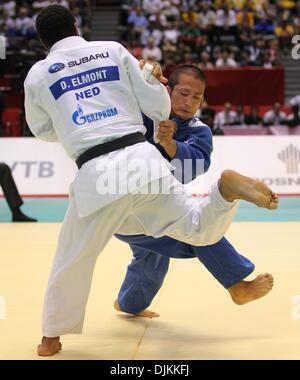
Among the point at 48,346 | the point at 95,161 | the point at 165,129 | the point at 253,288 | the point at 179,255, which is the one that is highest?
the point at 165,129

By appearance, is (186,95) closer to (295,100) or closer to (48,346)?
(48,346)

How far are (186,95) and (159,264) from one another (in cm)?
107

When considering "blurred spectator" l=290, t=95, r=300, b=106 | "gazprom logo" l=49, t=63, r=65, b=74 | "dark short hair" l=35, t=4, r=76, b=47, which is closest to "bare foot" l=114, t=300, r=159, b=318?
"gazprom logo" l=49, t=63, r=65, b=74

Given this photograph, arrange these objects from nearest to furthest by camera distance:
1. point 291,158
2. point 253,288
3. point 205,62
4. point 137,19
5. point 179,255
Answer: point 253,288 < point 179,255 < point 291,158 < point 205,62 < point 137,19

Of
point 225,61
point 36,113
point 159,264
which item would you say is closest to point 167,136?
point 36,113

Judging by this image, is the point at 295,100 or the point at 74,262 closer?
the point at 74,262

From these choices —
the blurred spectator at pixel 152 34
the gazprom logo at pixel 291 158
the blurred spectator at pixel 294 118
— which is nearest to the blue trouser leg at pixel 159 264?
the gazprom logo at pixel 291 158

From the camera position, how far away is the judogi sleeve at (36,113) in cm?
377

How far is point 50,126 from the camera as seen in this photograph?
153 inches

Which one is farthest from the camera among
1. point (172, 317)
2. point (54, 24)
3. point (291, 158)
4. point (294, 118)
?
point (294, 118)

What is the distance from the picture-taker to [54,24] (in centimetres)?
382

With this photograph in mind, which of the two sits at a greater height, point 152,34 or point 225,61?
point 152,34

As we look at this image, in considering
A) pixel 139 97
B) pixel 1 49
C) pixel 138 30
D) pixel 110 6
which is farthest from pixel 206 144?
pixel 110 6
